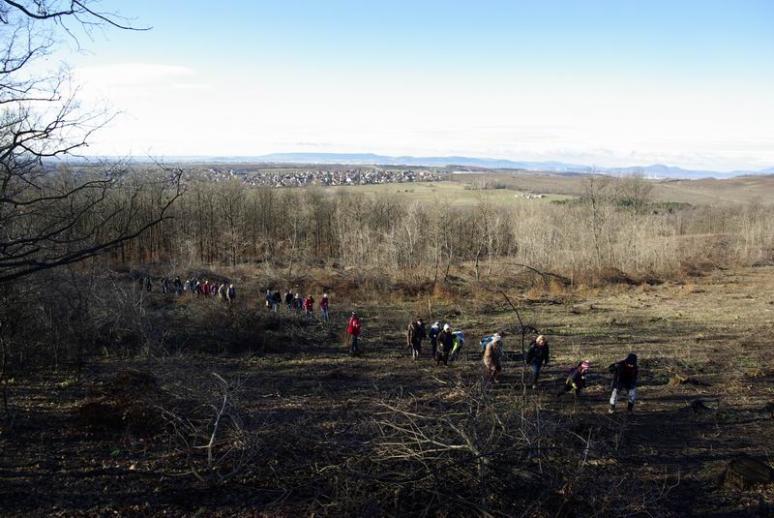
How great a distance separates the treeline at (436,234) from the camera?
127ft

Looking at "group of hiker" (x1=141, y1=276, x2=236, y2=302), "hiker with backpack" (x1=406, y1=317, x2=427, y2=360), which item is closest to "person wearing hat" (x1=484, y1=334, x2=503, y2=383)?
"hiker with backpack" (x1=406, y1=317, x2=427, y2=360)

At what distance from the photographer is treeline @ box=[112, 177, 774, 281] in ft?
127

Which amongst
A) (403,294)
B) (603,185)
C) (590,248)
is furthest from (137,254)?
(603,185)

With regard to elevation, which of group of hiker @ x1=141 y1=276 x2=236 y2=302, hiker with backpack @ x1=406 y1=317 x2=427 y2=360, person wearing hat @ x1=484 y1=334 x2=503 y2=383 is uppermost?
person wearing hat @ x1=484 y1=334 x2=503 y2=383

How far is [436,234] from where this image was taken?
135 feet

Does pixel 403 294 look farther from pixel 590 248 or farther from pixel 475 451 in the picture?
pixel 475 451

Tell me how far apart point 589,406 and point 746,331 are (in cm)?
1138

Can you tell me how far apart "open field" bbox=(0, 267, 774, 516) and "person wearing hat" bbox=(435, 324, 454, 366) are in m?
0.37

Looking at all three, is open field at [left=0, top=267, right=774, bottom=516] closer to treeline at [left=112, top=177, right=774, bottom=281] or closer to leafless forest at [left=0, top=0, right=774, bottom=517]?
leafless forest at [left=0, top=0, right=774, bottom=517]

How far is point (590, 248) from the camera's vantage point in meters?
40.0

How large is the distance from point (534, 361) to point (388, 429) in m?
5.00

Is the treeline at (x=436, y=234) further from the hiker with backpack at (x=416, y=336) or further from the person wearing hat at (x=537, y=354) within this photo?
the person wearing hat at (x=537, y=354)

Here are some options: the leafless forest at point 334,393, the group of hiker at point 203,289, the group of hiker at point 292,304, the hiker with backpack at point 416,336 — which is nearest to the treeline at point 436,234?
the leafless forest at point 334,393

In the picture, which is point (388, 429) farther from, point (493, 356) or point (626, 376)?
point (626, 376)
